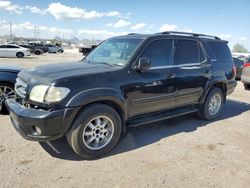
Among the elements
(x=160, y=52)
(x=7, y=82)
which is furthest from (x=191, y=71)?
(x=7, y=82)

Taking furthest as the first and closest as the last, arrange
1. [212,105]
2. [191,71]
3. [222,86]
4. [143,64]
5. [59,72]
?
[222,86]
[212,105]
[191,71]
[143,64]
[59,72]

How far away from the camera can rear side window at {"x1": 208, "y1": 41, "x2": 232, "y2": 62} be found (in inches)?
253

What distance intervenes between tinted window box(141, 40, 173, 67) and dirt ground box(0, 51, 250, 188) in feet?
4.67

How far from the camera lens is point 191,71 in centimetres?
562

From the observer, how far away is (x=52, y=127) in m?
3.74

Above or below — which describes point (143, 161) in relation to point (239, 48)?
above

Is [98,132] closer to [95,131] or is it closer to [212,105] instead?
[95,131]

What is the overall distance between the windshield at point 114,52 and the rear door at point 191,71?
107 centimetres

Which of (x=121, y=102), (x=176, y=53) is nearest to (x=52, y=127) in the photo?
(x=121, y=102)

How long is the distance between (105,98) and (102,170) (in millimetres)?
1043

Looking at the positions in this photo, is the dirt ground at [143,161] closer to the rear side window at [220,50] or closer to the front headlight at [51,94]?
the front headlight at [51,94]

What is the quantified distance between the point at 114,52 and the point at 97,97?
→ 1.35 metres

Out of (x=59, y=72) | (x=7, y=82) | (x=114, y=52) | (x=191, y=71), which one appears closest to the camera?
(x=59, y=72)

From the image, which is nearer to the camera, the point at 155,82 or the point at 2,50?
the point at 155,82
